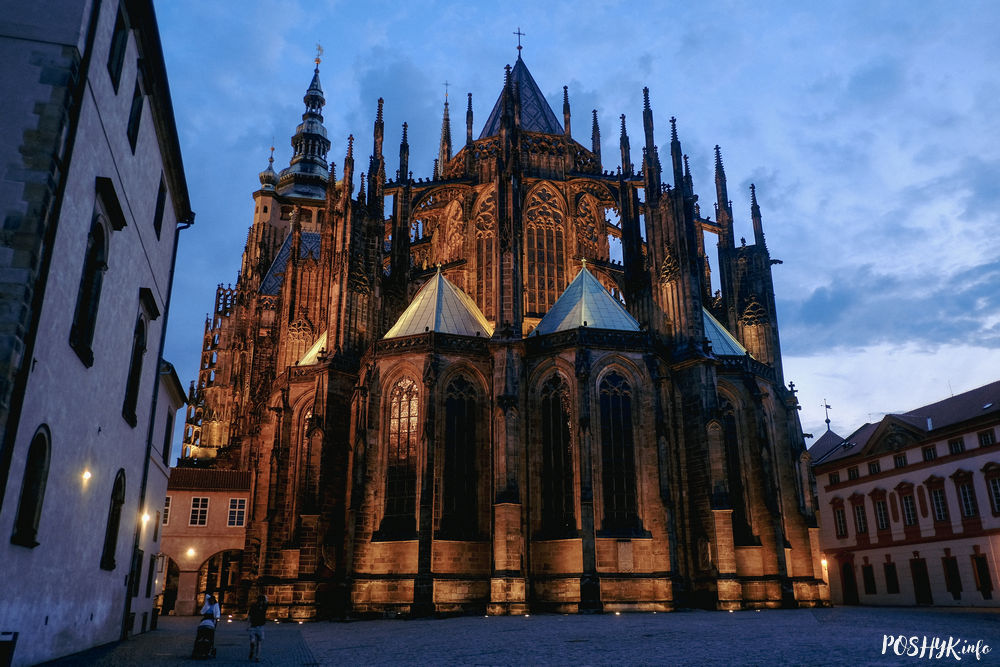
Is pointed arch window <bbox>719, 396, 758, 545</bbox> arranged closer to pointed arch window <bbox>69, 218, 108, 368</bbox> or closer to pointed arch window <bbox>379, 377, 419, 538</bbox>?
pointed arch window <bbox>379, 377, 419, 538</bbox>

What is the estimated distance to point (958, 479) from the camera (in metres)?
37.9

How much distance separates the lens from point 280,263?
6044 centimetres

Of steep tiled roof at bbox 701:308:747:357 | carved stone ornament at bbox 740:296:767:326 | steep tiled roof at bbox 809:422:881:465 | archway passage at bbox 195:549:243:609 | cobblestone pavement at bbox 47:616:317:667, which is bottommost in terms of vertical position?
cobblestone pavement at bbox 47:616:317:667

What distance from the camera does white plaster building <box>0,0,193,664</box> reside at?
11.2 meters

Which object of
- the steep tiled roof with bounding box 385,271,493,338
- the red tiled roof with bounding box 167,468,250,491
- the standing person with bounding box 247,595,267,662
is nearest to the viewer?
the standing person with bounding box 247,595,267,662

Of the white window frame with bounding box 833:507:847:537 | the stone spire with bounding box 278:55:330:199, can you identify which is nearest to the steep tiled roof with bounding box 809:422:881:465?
the white window frame with bounding box 833:507:847:537

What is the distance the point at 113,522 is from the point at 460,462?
48.2 ft

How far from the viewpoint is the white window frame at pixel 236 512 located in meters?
41.7

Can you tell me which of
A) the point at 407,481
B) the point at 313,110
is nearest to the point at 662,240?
the point at 407,481

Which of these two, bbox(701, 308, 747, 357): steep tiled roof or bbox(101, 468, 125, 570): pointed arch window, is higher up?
bbox(701, 308, 747, 357): steep tiled roof

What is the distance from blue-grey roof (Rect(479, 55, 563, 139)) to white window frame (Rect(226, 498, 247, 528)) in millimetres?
25079

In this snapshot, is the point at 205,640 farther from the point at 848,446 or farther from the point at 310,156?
the point at 310,156

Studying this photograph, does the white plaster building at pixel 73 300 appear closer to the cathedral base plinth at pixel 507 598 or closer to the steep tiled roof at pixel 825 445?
the cathedral base plinth at pixel 507 598

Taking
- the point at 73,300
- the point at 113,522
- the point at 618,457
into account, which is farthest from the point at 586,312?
the point at 73,300
